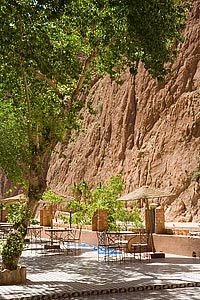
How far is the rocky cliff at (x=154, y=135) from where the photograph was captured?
33.9 meters

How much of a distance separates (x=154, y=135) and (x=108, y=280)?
2886cm

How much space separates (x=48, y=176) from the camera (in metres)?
54.4

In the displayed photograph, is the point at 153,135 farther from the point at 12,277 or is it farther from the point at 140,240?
the point at 12,277

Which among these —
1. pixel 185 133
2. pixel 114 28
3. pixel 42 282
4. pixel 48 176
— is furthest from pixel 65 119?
pixel 48 176

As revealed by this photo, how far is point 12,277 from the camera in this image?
10148 mm

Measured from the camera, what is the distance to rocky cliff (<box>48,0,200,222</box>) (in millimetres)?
33938

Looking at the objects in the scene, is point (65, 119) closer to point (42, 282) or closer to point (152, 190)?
point (42, 282)

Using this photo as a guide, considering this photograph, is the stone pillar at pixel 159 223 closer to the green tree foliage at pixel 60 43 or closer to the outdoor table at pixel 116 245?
the outdoor table at pixel 116 245

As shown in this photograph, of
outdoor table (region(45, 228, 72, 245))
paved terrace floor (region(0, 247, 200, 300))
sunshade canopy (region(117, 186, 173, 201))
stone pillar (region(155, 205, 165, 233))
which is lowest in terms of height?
paved terrace floor (region(0, 247, 200, 300))

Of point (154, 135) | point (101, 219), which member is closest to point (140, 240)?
point (101, 219)

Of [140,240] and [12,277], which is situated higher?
[140,240]

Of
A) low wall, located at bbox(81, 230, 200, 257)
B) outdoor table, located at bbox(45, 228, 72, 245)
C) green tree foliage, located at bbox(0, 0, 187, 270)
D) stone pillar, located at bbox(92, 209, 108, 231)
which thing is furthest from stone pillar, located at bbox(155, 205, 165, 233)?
green tree foliage, located at bbox(0, 0, 187, 270)

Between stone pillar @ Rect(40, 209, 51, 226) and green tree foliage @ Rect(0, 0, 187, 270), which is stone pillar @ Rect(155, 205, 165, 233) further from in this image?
stone pillar @ Rect(40, 209, 51, 226)

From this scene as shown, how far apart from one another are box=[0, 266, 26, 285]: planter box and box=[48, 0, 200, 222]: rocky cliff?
20.0 meters
